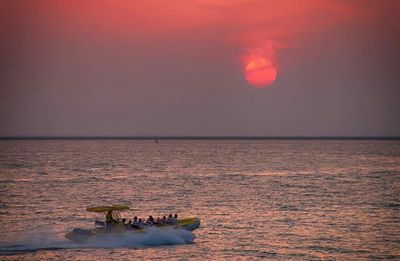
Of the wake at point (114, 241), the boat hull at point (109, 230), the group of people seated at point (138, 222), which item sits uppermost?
the group of people seated at point (138, 222)

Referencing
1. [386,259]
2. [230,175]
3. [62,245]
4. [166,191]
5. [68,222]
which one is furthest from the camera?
[230,175]

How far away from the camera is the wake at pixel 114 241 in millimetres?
44656

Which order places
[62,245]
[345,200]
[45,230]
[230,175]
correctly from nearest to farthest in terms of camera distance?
[62,245] → [45,230] → [345,200] → [230,175]

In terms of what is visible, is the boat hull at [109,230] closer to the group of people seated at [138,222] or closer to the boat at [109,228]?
the boat at [109,228]

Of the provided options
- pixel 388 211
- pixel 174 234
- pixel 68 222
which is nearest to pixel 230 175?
pixel 388 211

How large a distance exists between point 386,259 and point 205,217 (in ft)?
66.6

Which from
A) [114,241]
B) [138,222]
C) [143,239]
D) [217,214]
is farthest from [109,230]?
[217,214]

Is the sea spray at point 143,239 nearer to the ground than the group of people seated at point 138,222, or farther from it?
nearer to the ground

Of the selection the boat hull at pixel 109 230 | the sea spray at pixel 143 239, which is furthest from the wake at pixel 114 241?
the boat hull at pixel 109 230

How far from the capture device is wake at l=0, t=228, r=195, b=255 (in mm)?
44656

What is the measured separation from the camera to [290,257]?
42.3m

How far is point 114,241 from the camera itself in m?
45.7

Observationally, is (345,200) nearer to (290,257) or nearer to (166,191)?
(166,191)

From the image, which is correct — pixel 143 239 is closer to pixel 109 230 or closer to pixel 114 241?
pixel 114 241
